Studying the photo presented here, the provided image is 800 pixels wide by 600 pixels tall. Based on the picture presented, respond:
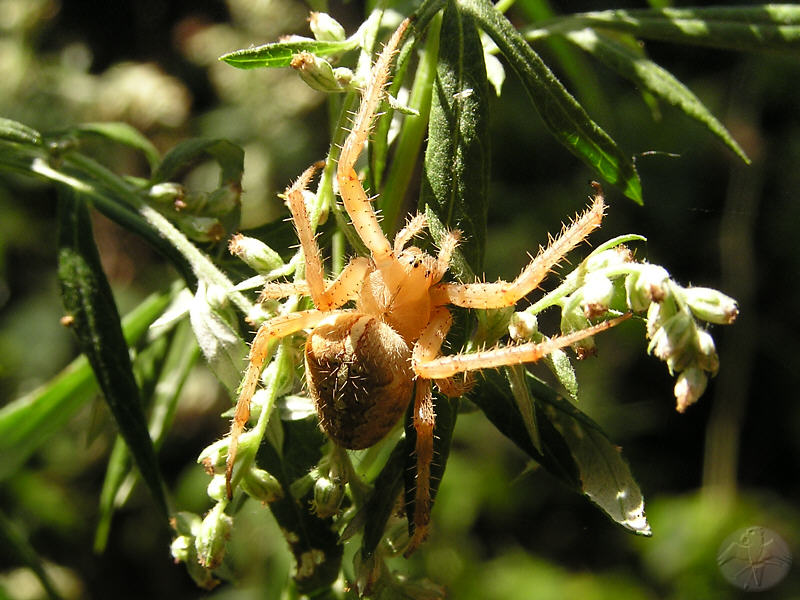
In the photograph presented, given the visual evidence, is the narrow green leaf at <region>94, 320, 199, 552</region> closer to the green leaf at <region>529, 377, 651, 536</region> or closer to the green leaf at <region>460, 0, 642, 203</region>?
the green leaf at <region>529, 377, 651, 536</region>

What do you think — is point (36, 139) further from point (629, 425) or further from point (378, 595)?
point (629, 425)

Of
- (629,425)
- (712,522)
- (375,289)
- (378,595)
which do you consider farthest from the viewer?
(629,425)

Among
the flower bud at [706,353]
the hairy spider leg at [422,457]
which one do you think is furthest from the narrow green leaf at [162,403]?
the flower bud at [706,353]

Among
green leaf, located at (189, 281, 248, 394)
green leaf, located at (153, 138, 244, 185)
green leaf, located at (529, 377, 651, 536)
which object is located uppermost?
green leaf, located at (153, 138, 244, 185)

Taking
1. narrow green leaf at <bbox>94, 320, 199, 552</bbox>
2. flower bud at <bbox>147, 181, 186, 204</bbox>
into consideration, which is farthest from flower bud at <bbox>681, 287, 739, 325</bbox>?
narrow green leaf at <bbox>94, 320, 199, 552</bbox>

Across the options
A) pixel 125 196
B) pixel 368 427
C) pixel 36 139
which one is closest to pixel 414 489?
pixel 368 427

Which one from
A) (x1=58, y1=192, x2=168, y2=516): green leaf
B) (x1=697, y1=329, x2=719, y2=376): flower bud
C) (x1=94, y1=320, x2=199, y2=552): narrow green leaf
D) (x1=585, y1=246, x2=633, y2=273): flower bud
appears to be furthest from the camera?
(x1=94, y1=320, x2=199, y2=552): narrow green leaf

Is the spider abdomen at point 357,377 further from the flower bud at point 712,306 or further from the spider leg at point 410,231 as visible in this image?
the flower bud at point 712,306
